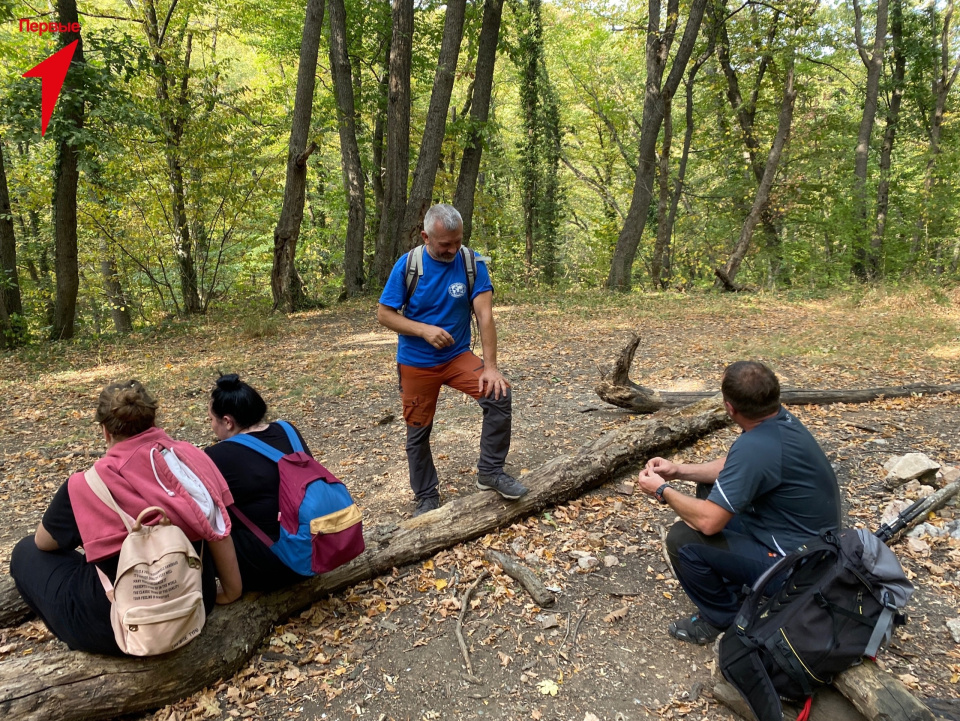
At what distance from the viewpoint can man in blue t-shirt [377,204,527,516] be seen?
3.84 m

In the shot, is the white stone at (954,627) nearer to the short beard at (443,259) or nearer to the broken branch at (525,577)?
the broken branch at (525,577)

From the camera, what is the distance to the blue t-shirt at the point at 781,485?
8.34ft

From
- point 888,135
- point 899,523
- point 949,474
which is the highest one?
point 888,135

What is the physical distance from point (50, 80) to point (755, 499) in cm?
1242

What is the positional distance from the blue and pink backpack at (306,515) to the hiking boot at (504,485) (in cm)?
120

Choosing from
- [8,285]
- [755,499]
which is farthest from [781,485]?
[8,285]

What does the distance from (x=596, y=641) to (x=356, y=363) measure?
6.92 metres

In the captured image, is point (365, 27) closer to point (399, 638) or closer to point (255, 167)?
point (255, 167)

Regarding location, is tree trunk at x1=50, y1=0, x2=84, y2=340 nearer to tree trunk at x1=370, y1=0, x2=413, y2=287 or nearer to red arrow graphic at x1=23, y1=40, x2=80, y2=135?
red arrow graphic at x1=23, y1=40, x2=80, y2=135

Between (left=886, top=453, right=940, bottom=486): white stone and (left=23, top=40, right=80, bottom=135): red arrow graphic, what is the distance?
12.5 meters

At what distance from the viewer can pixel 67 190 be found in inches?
439

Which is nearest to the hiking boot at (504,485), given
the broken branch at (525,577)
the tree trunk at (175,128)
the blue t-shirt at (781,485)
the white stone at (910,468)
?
the broken branch at (525,577)

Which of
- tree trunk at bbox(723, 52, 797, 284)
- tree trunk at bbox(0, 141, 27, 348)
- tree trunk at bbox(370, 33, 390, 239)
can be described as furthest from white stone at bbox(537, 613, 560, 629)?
tree trunk at bbox(370, 33, 390, 239)

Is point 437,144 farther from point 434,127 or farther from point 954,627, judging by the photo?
point 954,627
